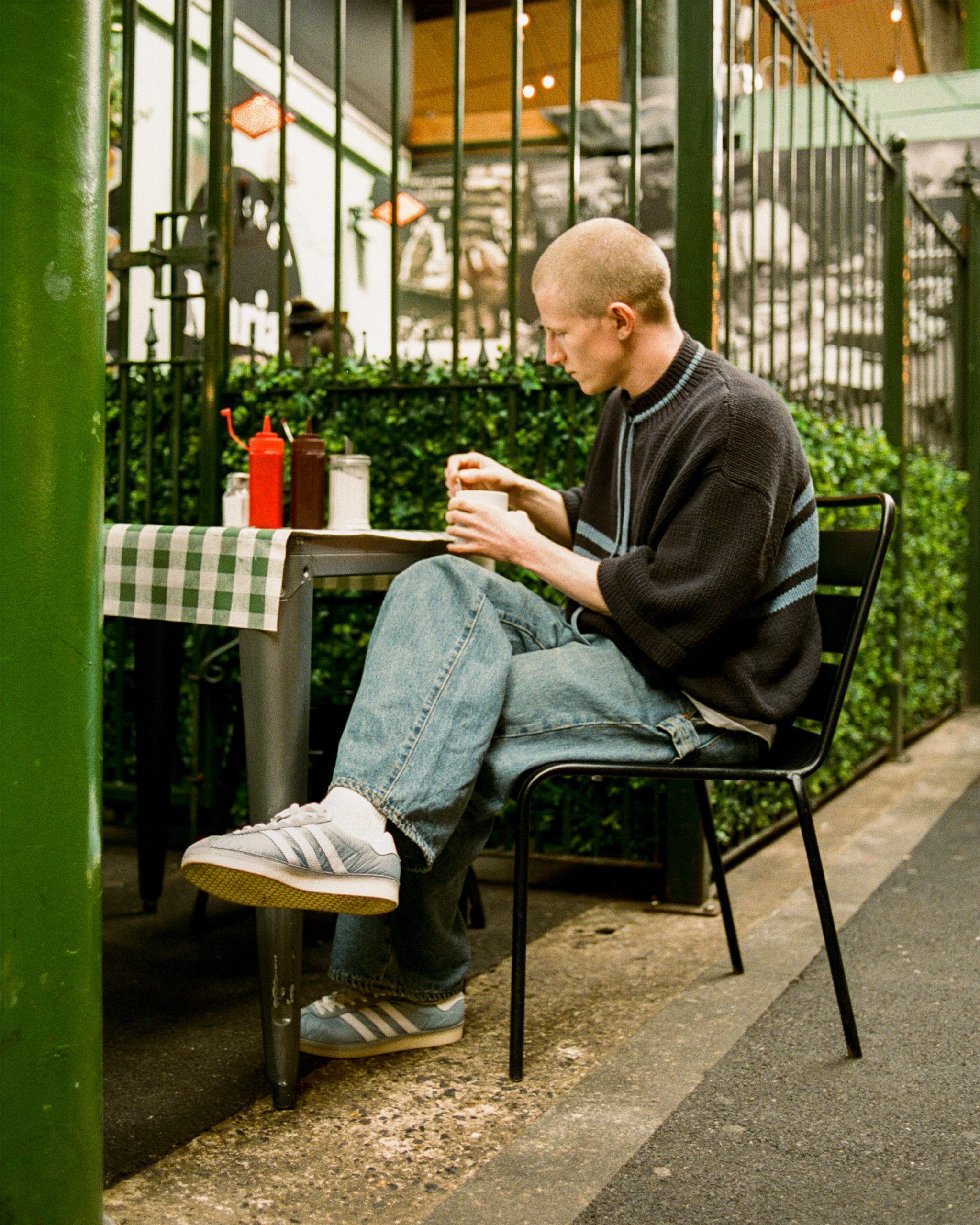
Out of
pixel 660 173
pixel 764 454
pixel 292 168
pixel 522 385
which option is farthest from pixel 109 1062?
pixel 292 168

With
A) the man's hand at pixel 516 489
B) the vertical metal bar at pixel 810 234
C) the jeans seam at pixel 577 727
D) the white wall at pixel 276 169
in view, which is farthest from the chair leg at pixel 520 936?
the white wall at pixel 276 169

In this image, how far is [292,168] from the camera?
9984mm

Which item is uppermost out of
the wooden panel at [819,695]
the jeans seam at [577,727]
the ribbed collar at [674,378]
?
the ribbed collar at [674,378]

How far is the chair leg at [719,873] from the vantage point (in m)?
2.49

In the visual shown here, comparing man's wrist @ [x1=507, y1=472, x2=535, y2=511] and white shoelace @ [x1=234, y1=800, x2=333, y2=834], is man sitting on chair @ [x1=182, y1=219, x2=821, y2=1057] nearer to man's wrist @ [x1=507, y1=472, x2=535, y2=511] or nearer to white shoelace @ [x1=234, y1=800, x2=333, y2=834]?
white shoelace @ [x1=234, y1=800, x2=333, y2=834]

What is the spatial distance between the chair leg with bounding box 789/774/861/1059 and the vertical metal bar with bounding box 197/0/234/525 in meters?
2.05

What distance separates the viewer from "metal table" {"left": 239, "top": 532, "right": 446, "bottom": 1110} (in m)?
1.90

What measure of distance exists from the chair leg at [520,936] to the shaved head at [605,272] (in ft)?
2.95

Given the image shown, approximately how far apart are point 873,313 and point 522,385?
2614 millimetres

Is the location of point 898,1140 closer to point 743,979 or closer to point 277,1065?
point 743,979

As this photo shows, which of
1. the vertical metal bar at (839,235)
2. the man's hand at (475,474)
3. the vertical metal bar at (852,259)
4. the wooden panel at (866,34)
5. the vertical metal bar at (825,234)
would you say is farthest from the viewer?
the wooden panel at (866,34)

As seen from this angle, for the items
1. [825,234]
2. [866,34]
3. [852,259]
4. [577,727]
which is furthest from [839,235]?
[866,34]

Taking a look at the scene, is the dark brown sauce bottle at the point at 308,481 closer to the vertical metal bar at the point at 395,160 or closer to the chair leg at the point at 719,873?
the vertical metal bar at the point at 395,160

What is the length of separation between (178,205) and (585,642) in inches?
86.6
